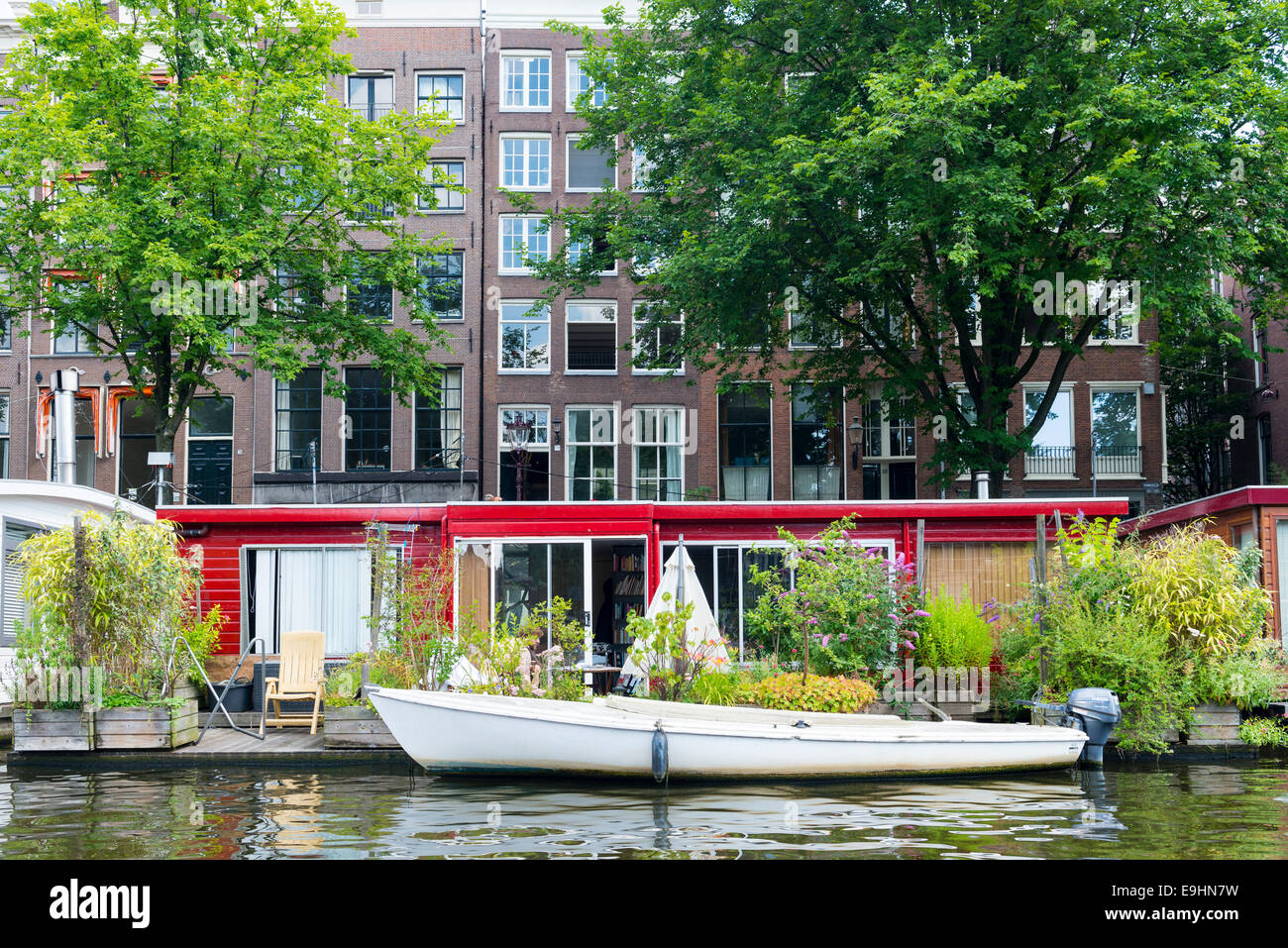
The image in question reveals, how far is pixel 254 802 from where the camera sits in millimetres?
11352

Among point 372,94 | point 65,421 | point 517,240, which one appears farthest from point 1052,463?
point 65,421

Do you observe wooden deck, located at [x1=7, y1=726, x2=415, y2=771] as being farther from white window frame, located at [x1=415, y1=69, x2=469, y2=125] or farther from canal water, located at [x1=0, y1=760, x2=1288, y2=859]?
white window frame, located at [x1=415, y1=69, x2=469, y2=125]

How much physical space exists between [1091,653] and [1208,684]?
1.63m

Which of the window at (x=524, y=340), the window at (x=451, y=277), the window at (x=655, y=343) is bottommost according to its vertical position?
the window at (x=655, y=343)

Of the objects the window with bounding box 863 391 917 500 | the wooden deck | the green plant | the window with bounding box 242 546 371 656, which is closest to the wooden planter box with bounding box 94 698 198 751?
the wooden deck

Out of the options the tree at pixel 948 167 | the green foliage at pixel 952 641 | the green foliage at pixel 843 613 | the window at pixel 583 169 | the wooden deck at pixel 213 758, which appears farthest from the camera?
the window at pixel 583 169

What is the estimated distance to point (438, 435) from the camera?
3172 centimetres

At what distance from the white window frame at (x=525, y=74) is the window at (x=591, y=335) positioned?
5.88 meters

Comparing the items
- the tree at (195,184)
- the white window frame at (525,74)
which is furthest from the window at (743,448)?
the tree at (195,184)

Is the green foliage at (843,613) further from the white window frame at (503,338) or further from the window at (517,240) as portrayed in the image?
the window at (517,240)

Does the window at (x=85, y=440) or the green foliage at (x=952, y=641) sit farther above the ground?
the window at (x=85, y=440)

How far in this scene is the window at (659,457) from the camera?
32.0 meters

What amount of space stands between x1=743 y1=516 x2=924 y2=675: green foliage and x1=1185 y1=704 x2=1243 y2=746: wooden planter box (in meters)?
3.54
